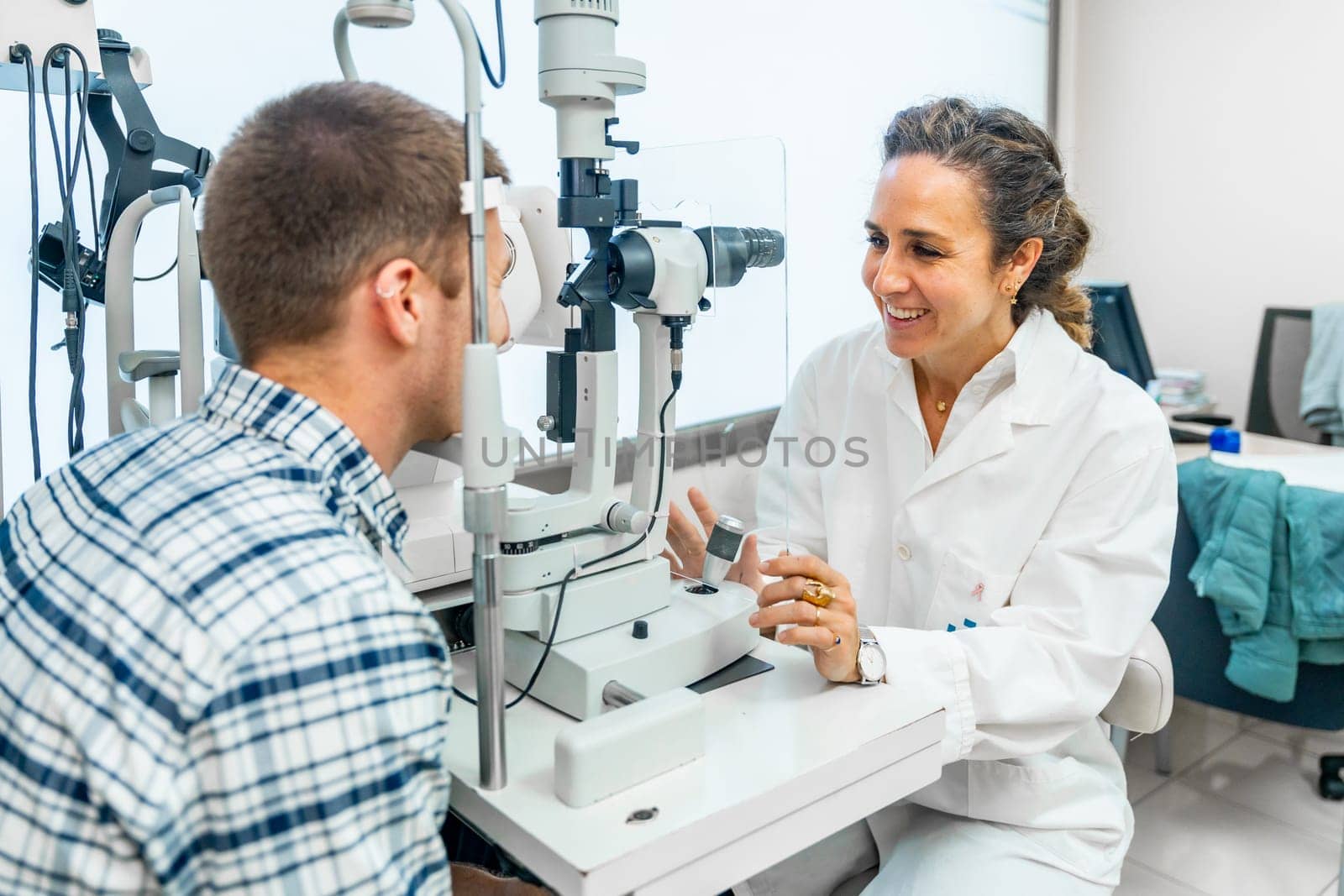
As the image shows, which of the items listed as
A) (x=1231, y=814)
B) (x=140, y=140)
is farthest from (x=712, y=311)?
(x=1231, y=814)

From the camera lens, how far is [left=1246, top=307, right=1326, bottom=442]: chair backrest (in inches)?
122

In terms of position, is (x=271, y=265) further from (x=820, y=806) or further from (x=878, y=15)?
(x=878, y=15)

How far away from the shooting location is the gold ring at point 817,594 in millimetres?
1012

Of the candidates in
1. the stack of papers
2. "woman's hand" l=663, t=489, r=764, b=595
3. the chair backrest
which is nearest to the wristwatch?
"woman's hand" l=663, t=489, r=764, b=595

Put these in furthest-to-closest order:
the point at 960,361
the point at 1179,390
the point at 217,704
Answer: the point at 1179,390, the point at 960,361, the point at 217,704

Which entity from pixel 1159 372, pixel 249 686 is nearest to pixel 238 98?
pixel 249 686

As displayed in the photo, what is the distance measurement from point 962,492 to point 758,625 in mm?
423

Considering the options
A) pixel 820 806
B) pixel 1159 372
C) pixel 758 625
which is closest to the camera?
pixel 820 806

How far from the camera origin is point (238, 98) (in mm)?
1716

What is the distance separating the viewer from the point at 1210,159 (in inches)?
134

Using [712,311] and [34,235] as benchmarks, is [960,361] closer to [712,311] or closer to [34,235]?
[712,311]

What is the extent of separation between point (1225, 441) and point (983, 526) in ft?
4.08

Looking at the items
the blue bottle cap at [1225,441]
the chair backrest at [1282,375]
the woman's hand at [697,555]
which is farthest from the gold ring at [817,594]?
the chair backrest at [1282,375]

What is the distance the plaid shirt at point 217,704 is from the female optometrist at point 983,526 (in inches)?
18.2
